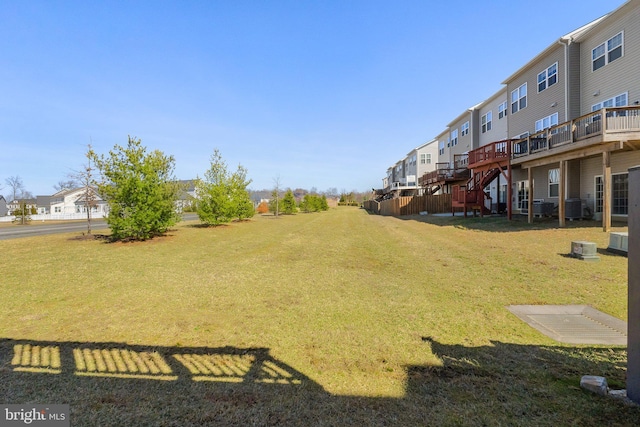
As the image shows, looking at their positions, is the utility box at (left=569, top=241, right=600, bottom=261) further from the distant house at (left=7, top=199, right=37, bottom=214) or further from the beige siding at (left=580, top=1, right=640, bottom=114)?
the distant house at (left=7, top=199, right=37, bottom=214)

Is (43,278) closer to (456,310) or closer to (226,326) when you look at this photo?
(226,326)

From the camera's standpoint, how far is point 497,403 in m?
2.49

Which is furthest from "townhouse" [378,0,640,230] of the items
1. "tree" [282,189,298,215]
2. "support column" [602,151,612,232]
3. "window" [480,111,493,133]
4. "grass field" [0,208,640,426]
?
"tree" [282,189,298,215]

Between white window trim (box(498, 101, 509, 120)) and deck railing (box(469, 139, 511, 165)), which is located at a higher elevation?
white window trim (box(498, 101, 509, 120))

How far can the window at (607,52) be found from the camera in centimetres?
1329

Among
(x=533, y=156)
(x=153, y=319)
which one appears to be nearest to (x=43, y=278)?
(x=153, y=319)

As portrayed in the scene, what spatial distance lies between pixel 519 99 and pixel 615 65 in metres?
6.72

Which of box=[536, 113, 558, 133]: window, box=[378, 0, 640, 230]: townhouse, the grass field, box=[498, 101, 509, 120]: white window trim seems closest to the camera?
the grass field

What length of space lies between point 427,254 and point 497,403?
6.99m

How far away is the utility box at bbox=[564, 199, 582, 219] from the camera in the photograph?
1437cm

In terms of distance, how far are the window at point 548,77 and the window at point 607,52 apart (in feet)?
→ 6.09

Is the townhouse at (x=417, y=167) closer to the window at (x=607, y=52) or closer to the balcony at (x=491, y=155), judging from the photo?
the balcony at (x=491, y=155)

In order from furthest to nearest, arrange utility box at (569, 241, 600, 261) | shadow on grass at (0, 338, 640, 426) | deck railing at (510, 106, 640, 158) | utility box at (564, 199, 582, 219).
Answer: utility box at (564, 199, 582, 219)
deck railing at (510, 106, 640, 158)
utility box at (569, 241, 600, 261)
shadow on grass at (0, 338, 640, 426)

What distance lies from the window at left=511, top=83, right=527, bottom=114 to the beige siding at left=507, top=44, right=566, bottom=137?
0.24m
